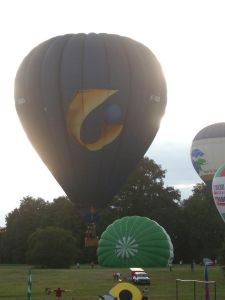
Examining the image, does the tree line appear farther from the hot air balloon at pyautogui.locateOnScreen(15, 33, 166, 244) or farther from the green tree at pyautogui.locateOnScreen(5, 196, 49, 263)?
the hot air balloon at pyautogui.locateOnScreen(15, 33, 166, 244)

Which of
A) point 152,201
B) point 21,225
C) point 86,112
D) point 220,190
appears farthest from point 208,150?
point 86,112

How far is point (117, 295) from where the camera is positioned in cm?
1672

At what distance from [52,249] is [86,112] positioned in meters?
30.2

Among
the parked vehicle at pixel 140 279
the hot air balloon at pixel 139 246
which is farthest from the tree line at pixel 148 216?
the parked vehicle at pixel 140 279

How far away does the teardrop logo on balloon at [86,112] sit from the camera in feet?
69.7

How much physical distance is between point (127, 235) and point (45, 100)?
78.1ft

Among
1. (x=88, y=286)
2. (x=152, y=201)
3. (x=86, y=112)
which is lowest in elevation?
(x=88, y=286)

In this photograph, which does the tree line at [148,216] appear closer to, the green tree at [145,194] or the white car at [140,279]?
the green tree at [145,194]

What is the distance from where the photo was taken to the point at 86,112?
2128cm

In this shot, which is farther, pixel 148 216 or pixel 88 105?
pixel 148 216

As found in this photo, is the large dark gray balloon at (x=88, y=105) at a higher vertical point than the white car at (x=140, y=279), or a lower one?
higher

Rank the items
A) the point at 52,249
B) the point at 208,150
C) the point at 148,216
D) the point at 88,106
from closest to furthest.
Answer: the point at 88,106 → the point at 52,249 → the point at 208,150 → the point at 148,216

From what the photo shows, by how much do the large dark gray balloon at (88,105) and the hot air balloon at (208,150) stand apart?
2962 centimetres

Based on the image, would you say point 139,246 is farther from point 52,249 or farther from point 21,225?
point 21,225
